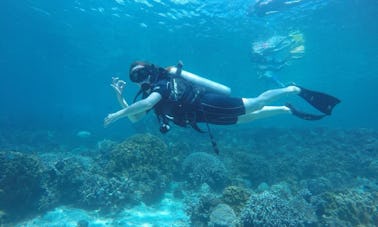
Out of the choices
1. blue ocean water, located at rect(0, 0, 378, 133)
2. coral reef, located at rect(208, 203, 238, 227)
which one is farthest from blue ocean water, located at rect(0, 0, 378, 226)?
coral reef, located at rect(208, 203, 238, 227)

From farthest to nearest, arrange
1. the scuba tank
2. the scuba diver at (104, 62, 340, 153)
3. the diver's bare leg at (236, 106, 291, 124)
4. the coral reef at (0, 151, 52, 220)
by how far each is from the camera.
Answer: the coral reef at (0, 151, 52, 220) < the diver's bare leg at (236, 106, 291, 124) < the scuba tank < the scuba diver at (104, 62, 340, 153)

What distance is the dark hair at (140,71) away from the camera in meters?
5.62

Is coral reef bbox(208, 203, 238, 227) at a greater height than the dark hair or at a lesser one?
lesser

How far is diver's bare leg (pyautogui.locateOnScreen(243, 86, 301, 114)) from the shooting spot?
671 centimetres

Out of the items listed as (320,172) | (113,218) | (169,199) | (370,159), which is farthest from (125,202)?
(370,159)

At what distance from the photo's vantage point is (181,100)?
5672 mm

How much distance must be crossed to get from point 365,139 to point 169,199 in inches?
713

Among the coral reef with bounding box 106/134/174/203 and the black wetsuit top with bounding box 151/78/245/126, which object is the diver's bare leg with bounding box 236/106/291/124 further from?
the coral reef with bounding box 106/134/174/203

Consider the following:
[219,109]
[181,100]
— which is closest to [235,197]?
[219,109]

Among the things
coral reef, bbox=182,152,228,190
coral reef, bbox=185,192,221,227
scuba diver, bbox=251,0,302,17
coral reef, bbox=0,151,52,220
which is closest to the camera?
coral reef, bbox=185,192,221,227

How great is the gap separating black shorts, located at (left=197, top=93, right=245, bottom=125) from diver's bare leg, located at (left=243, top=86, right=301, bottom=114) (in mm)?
199

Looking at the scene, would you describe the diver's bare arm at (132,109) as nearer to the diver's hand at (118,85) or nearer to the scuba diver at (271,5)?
the diver's hand at (118,85)

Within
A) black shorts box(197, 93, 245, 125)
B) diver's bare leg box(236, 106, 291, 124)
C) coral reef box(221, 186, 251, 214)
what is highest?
black shorts box(197, 93, 245, 125)

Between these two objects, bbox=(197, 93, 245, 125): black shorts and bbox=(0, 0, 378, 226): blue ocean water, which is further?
bbox=(0, 0, 378, 226): blue ocean water
